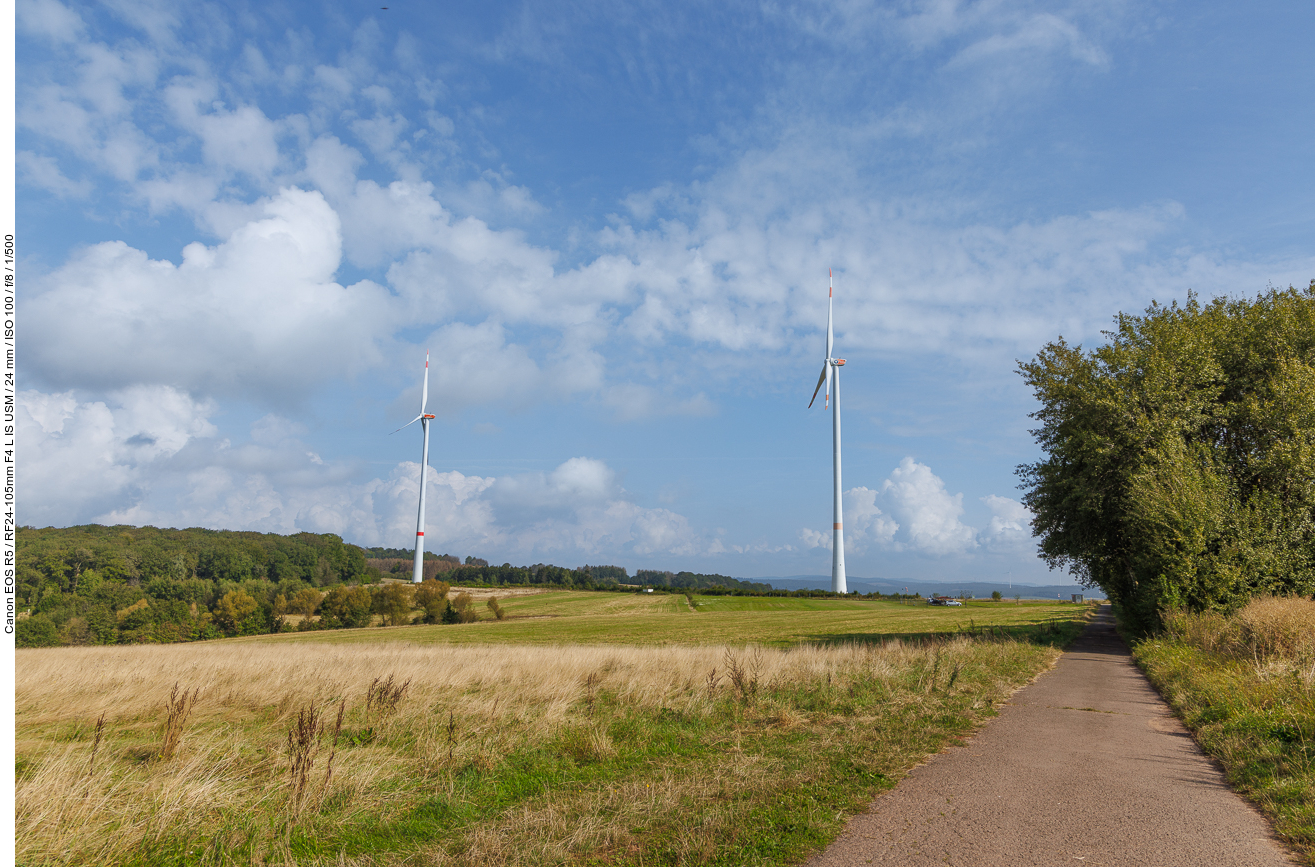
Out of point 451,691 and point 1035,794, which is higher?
point 1035,794

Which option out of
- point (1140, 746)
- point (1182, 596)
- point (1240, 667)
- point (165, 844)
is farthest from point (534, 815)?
point (1182, 596)

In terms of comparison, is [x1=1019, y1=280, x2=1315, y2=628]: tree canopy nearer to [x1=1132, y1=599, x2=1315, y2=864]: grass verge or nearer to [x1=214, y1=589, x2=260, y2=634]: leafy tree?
[x1=1132, y1=599, x2=1315, y2=864]: grass verge

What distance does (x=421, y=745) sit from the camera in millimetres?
9141

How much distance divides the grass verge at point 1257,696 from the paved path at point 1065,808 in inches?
10.8

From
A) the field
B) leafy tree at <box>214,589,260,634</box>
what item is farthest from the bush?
the field

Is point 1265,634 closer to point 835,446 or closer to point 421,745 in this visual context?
point 421,745

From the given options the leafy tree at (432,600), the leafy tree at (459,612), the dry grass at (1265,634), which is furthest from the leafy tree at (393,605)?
the dry grass at (1265,634)

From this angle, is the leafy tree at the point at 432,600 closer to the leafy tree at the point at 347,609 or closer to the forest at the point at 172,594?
the forest at the point at 172,594

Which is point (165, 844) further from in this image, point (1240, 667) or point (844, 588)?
point (844, 588)

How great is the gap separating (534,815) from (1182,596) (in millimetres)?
26194

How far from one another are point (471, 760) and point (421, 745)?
119cm

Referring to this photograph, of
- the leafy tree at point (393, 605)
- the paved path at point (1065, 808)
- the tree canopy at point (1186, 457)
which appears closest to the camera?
the paved path at point (1065, 808)

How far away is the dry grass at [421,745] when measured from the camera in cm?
578

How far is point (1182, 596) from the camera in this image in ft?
76.3
